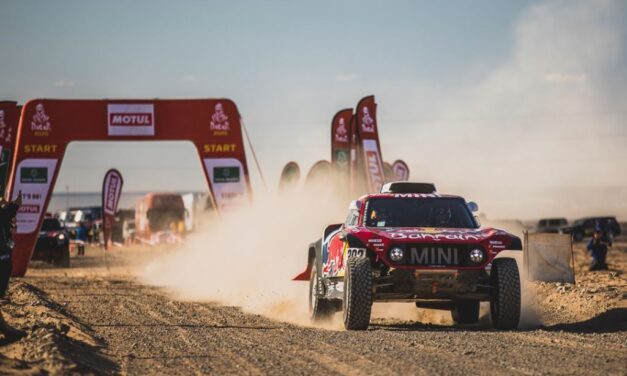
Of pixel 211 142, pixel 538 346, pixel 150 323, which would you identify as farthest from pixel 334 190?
pixel 538 346

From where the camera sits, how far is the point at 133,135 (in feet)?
91.7

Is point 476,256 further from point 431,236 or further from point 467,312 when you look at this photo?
point 467,312

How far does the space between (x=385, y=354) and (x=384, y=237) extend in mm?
2693

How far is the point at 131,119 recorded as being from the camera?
27844mm

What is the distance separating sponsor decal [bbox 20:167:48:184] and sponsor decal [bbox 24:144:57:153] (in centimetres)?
51

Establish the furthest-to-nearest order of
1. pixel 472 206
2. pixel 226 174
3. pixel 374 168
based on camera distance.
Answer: pixel 374 168 → pixel 226 174 → pixel 472 206

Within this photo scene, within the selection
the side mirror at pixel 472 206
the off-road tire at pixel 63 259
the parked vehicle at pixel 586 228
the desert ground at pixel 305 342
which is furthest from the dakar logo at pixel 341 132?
the parked vehicle at pixel 586 228

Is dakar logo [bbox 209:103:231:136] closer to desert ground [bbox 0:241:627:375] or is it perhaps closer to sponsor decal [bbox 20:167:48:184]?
sponsor decal [bbox 20:167:48:184]

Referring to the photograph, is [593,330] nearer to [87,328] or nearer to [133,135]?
[87,328]

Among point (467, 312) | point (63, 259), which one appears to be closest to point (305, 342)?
point (467, 312)

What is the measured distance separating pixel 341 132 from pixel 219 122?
4.84 metres

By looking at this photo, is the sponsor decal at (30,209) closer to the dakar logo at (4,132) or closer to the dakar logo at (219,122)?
the dakar logo at (4,132)

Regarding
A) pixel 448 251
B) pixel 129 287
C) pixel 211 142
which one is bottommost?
pixel 129 287

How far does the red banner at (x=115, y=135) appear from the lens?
2781 cm
